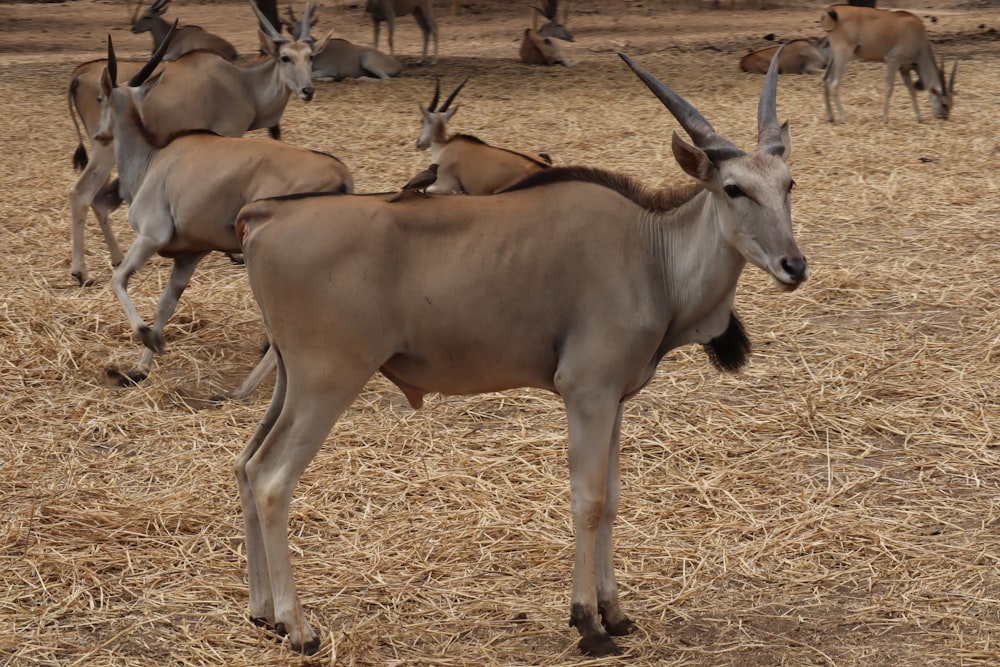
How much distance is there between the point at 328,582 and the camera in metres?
3.88

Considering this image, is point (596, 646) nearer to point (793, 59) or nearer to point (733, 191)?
point (733, 191)

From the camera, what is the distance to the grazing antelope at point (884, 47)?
13.1 m

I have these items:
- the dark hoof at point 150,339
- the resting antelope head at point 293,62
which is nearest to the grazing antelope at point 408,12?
the resting antelope head at point 293,62

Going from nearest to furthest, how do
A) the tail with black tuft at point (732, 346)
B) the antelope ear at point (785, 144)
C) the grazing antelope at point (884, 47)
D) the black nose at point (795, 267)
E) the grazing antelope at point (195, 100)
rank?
the black nose at point (795, 267) < the antelope ear at point (785, 144) < the tail with black tuft at point (732, 346) < the grazing antelope at point (195, 100) < the grazing antelope at point (884, 47)

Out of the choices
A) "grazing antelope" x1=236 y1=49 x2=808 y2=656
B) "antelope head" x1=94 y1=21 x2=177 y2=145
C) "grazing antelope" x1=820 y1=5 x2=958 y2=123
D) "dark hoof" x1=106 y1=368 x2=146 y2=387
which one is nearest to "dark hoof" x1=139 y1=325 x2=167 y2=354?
"dark hoof" x1=106 y1=368 x2=146 y2=387

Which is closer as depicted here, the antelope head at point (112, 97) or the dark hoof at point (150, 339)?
the dark hoof at point (150, 339)

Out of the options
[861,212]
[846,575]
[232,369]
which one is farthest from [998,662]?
[861,212]

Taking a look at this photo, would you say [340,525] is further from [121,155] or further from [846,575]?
[121,155]

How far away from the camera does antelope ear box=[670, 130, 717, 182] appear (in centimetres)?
325

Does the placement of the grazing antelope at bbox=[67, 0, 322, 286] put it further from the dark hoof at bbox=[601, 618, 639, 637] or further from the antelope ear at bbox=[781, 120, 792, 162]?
the antelope ear at bbox=[781, 120, 792, 162]

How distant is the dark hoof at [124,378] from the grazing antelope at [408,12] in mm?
12679

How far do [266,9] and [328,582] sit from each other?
1394cm

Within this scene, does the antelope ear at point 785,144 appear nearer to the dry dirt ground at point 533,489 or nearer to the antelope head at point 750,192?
the antelope head at point 750,192

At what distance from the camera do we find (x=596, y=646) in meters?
3.43
